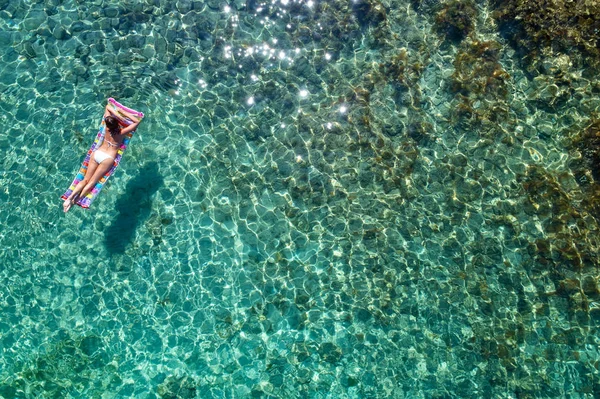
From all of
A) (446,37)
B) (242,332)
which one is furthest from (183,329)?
(446,37)

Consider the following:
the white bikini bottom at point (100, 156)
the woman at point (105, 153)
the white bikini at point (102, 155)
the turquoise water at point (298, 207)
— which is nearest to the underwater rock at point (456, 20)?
the turquoise water at point (298, 207)

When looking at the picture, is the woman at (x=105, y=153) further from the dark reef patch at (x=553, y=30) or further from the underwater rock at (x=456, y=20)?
the dark reef patch at (x=553, y=30)

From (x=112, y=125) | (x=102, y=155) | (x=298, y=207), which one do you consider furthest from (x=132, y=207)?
(x=298, y=207)

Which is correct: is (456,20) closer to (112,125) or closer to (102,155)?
(112,125)

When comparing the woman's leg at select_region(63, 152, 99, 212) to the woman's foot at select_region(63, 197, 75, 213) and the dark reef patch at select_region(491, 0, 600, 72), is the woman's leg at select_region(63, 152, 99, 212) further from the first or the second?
the dark reef patch at select_region(491, 0, 600, 72)

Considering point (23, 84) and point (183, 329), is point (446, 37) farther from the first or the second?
point (23, 84)

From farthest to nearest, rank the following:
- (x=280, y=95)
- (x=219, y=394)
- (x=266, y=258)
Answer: (x=280, y=95) → (x=266, y=258) → (x=219, y=394)

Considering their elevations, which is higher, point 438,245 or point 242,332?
point 438,245
